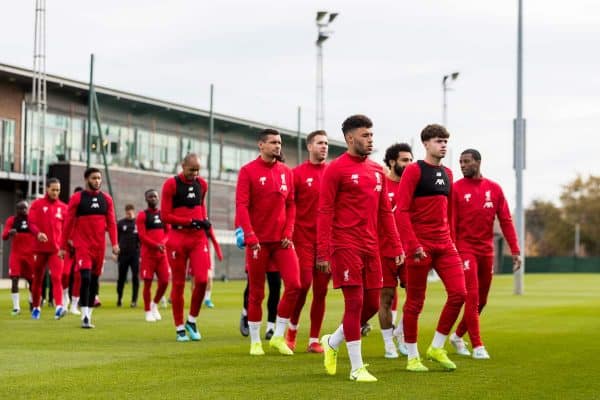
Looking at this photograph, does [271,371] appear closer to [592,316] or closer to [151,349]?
[151,349]

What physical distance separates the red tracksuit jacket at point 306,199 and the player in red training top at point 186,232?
145 cm

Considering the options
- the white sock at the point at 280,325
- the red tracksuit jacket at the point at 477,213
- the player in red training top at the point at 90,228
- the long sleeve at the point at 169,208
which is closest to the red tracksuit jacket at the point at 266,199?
the white sock at the point at 280,325

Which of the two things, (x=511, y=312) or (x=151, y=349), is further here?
(x=511, y=312)

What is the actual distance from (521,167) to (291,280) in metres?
25.9

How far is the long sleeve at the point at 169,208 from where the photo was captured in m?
13.6

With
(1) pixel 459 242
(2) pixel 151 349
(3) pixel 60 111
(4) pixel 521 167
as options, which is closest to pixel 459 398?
(1) pixel 459 242

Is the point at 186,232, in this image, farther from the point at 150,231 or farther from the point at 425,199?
the point at 150,231

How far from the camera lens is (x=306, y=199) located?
12.7 metres

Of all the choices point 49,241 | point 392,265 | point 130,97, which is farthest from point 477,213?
point 130,97

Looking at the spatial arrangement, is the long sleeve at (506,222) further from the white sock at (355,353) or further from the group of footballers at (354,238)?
the white sock at (355,353)

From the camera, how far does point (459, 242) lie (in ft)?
38.9

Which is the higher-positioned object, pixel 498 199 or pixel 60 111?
pixel 60 111

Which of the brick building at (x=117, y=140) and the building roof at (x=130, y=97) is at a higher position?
the building roof at (x=130, y=97)

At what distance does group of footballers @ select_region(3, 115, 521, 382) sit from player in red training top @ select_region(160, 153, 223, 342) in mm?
14
